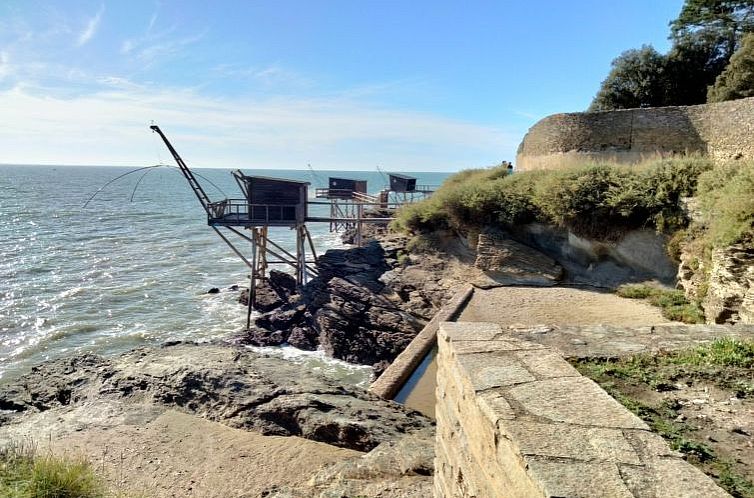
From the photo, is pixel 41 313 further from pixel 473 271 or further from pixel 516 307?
pixel 516 307

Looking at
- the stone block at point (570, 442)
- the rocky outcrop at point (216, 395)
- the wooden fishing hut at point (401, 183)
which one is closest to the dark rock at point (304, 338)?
the rocky outcrop at point (216, 395)

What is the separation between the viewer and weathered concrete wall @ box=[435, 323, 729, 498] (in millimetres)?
2004

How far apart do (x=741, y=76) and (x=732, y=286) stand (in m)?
12.7

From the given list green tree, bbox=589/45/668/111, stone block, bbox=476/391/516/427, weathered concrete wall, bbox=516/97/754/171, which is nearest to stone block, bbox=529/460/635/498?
stone block, bbox=476/391/516/427

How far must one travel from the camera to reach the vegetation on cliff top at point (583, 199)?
36.0 ft

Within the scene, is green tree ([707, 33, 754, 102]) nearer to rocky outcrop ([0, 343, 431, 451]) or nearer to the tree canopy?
the tree canopy

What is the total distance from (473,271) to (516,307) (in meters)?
3.66

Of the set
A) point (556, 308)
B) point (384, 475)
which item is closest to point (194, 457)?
point (384, 475)

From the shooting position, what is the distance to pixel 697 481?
202 cm

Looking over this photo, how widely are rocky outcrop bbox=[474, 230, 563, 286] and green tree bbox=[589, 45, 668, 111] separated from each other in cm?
1309

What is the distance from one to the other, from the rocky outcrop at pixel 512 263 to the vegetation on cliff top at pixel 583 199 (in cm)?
78

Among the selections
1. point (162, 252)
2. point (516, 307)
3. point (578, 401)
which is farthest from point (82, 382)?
point (162, 252)

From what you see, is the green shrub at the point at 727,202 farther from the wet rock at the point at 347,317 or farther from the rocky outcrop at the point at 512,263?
the wet rock at the point at 347,317

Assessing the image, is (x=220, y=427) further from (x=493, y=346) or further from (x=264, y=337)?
(x=264, y=337)
